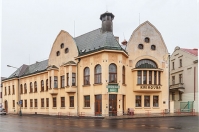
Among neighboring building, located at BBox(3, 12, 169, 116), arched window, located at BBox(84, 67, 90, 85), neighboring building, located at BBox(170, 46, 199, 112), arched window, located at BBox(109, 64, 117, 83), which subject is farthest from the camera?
neighboring building, located at BBox(170, 46, 199, 112)

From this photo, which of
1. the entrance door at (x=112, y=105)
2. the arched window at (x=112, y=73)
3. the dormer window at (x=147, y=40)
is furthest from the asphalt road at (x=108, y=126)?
the dormer window at (x=147, y=40)

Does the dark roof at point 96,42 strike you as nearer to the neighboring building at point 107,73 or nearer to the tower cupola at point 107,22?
the neighboring building at point 107,73

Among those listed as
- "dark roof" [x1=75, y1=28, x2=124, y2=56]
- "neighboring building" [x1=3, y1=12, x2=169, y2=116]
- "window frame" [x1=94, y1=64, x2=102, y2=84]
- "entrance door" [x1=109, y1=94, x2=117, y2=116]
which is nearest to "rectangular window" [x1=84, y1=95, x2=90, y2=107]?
"neighboring building" [x1=3, y1=12, x2=169, y2=116]

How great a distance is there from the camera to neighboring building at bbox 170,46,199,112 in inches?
1678

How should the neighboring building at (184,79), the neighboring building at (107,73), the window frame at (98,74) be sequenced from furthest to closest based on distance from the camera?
the neighboring building at (184,79)
the window frame at (98,74)
the neighboring building at (107,73)

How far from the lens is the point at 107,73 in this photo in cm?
3334

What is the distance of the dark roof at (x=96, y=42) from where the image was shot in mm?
34391

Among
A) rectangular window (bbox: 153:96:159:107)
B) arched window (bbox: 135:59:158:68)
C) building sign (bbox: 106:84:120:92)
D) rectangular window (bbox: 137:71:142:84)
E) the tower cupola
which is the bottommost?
rectangular window (bbox: 153:96:159:107)

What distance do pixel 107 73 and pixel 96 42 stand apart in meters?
5.81

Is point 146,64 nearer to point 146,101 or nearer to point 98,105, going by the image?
point 146,101

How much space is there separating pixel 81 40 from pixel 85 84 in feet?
27.6

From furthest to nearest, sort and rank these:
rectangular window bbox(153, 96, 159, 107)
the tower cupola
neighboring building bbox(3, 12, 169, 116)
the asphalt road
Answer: rectangular window bbox(153, 96, 159, 107) < the tower cupola < neighboring building bbox(3, 12, 169, 116) < the asphalt road

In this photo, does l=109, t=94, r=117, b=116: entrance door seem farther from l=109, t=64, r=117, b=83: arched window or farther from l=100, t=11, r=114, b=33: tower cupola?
l=100, t=11, r=114, b=33: tower cupola

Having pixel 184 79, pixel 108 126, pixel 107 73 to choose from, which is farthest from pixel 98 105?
pixel 184 79
